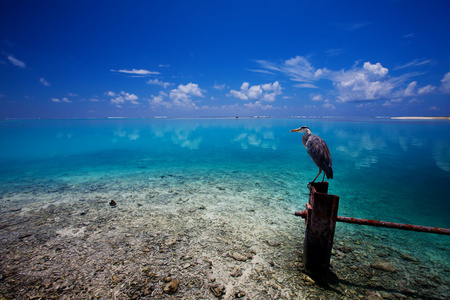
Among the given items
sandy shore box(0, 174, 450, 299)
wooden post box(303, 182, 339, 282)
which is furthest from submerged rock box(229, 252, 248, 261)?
wooden post box(303, 182, 339, 282)

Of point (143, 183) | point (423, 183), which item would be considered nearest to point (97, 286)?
point (143, 183)

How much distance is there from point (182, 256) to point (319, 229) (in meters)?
3.07

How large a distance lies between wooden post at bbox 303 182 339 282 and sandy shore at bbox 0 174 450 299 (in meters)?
0.35

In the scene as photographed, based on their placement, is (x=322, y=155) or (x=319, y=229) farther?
(x=322, y=155)

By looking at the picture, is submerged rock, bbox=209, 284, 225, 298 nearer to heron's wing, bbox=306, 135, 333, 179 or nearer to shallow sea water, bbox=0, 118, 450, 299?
shallow sea water, bbox=0, 118, 450, 299

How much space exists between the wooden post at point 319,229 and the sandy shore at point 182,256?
1.16 ft

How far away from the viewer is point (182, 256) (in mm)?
4645

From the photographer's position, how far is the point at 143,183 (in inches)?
406

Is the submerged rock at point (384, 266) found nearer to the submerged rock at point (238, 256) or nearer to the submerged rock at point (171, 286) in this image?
the submerged rock at point (238, 256)

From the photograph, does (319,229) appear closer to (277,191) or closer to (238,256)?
(238,256)

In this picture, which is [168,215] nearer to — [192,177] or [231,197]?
[231,197]

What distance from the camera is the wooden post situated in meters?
3.33

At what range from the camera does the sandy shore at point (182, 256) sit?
3.73 meters

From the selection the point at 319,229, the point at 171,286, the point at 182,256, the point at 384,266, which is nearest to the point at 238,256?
the point at 182,256
